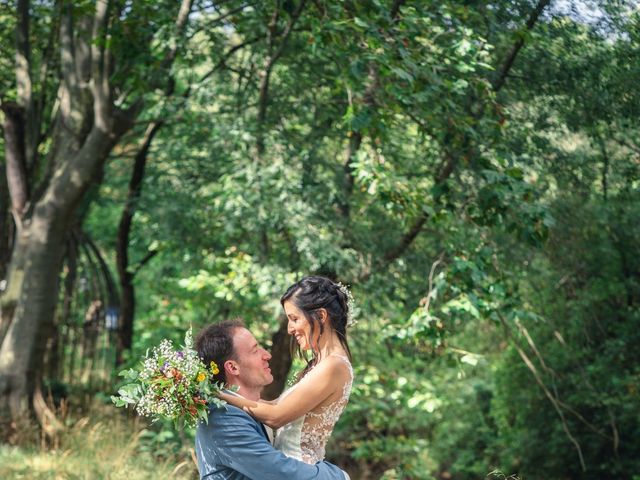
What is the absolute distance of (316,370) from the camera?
375 cm

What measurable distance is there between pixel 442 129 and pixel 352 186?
6.18ft

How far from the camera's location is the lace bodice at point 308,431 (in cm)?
378

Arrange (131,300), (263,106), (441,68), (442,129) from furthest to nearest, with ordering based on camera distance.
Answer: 1. (131,300)
2. (263,106)
3. (442,129)
4. (441,68)

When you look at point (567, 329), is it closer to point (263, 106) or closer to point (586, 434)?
point (586, 434)

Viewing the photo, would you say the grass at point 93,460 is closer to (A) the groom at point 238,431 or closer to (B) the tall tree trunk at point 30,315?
(B) the tall tree trunk at point 30,315

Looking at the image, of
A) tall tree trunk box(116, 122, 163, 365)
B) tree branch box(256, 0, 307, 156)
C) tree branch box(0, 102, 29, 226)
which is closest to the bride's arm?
tree branch box(256, 0, 307, 156)

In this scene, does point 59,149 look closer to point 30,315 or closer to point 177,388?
point 30,315

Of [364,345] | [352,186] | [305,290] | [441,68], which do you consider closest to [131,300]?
[364,345]

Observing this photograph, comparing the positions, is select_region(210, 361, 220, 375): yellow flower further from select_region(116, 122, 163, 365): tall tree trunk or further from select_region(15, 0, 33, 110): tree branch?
select_region(116, 122, 163, 365): tall tree trunk

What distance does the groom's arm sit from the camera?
3.42 m

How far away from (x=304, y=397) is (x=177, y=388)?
0.57 m

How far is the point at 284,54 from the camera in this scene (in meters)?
9.61

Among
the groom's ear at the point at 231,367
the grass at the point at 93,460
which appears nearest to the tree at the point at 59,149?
the grass at the point at 93,460

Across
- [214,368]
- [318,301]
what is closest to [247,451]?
[214,368]
